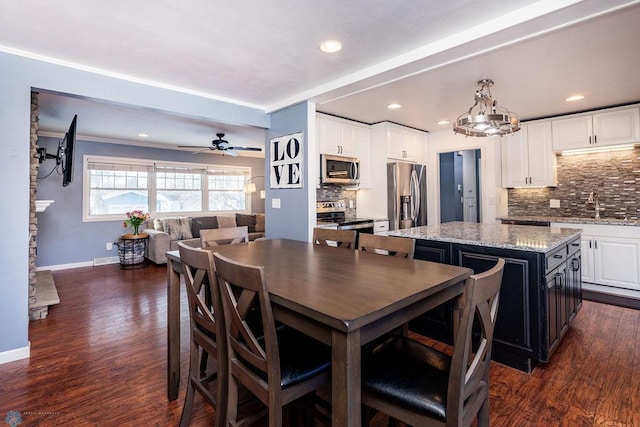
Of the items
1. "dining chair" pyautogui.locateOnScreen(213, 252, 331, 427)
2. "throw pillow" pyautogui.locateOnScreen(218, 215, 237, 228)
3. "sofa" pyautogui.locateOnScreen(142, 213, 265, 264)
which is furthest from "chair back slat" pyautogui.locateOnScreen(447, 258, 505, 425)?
"throw pillow" pyautogui.locateOnScreen(218, 215, 237, 228)

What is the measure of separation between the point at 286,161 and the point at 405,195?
200cm

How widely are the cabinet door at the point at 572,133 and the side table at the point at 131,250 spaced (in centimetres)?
651

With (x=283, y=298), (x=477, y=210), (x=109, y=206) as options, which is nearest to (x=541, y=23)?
(x=283, y=298)

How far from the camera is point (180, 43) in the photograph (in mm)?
2357

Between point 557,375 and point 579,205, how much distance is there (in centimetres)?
325

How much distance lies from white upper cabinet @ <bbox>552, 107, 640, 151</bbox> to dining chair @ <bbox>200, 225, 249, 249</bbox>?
4282 millimetres

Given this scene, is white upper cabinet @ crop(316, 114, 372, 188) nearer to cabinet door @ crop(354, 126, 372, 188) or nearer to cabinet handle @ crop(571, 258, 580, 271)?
cabinet door @ crop(354, 126, 372, 188)

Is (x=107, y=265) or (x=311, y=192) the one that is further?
(x=107, y=265)

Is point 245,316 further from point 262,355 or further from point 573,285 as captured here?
point 573,285

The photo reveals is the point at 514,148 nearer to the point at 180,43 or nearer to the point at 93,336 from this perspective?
the point at 180,43

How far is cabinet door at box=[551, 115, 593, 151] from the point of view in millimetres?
4082

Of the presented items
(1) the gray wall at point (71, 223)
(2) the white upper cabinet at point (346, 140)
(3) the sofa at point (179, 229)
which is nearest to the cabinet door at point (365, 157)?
(2) the white upper cabinet at point (346, 140)

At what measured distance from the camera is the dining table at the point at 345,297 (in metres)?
0.97

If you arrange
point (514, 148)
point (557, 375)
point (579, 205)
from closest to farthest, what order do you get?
point (557, 375)
point (579, 205)
point (514, 148)
